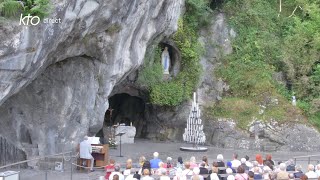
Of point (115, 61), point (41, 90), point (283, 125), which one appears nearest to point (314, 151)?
point (283, 125)

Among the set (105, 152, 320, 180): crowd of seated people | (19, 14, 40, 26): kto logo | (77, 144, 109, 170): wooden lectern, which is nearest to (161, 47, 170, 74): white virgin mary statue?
(77, 144, 109, 170): wooden lectern

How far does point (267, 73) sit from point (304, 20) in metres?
5.20

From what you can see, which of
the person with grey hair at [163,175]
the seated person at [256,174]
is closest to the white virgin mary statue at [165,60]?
the seated person at [256,174]

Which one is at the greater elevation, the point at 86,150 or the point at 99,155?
the point at 86,150

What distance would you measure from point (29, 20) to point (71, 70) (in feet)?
16.6

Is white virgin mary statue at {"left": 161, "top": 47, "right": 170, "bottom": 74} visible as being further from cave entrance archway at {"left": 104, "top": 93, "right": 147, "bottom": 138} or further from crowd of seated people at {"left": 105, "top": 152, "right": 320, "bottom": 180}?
crowd of seated people at {"left": 105, "top": 152, "right": 320, "bottom": 180}

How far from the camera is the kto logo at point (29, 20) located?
14.8 m

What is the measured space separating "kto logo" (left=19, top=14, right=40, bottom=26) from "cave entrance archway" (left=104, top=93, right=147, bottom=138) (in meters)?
16.1

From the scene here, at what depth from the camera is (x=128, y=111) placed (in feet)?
105

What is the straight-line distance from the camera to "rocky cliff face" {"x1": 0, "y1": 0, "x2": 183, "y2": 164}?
1583cm

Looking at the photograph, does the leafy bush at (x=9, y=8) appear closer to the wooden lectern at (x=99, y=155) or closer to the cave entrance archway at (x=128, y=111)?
the wooden lectern at (x=99, y=155)

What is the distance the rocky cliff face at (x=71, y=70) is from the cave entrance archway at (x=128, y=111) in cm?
885

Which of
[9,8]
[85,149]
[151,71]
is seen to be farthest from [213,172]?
[151,71]

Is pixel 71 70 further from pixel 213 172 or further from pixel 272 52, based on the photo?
pixel 272 52
